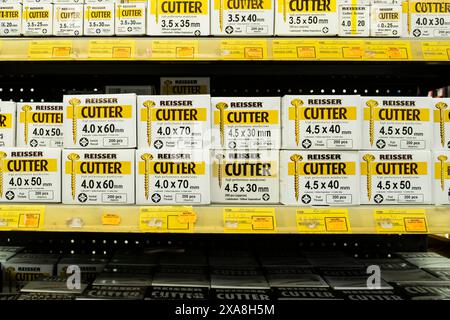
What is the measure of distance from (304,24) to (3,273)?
1238mm

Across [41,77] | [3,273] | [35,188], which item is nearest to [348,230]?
[35,188]

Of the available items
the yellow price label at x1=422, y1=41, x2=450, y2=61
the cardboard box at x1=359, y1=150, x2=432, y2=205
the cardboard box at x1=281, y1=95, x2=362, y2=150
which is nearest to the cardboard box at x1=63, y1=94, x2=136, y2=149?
the cardboard box at x1=281, y1=95, x2=362, y2=150

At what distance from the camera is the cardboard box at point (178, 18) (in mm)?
1172

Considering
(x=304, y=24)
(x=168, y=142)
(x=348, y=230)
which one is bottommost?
(x=348, y=230)

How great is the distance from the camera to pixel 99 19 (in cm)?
119

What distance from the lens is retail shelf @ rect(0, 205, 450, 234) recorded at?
1016mm

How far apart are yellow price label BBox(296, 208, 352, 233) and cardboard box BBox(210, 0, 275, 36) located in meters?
0.56

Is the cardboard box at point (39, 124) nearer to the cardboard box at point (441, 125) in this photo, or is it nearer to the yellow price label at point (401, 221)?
the yellow price label at point (401, 221)

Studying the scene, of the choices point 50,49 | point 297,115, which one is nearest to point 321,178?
point 297,115

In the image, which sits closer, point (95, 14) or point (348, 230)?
point (348, 230)

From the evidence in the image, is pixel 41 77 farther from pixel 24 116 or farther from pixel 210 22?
pixel 210 22

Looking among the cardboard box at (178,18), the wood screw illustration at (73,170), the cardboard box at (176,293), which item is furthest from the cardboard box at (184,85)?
the cardboard box at (176,293)

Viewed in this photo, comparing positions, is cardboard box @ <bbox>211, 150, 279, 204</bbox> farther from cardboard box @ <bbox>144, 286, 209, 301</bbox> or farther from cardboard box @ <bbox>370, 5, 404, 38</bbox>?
cardboard box @ <bbox>370, 5, 404, 38</bbox>

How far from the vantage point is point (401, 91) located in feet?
4.95
